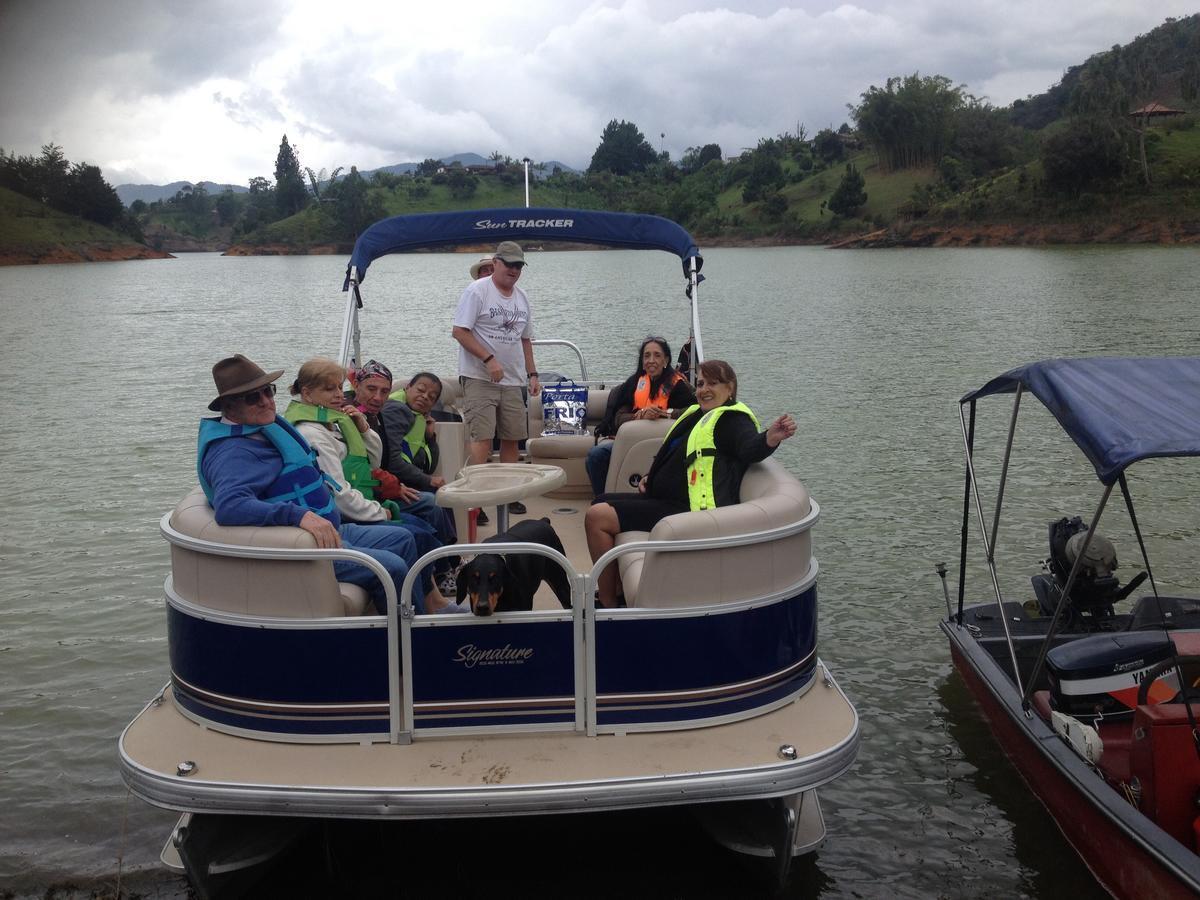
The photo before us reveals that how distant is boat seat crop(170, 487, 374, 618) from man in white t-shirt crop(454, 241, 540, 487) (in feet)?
10.3

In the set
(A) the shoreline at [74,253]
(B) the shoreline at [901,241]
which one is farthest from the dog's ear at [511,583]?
(A) the shoreline at [74,253]

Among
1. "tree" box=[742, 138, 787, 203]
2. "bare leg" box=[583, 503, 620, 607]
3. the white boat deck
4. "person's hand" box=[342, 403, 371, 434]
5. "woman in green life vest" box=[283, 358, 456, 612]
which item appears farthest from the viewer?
"tree" box=[742, 138, 787, 203]

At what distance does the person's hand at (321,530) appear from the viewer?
400 cm

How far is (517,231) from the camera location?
7992 millimetres

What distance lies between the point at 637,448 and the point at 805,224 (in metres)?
84.3

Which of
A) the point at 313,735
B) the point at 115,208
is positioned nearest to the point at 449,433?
the point at 313,735

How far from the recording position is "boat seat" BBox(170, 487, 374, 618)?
3.95 metres

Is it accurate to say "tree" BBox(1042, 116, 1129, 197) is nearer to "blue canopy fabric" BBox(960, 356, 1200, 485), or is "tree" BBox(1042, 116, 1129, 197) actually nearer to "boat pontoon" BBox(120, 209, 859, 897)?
"blue canopy fabric" BBox(960, 356, 1200, 485)

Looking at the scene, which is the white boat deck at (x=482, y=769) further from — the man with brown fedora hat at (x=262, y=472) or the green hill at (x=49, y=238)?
the green hill at (x=49, y=238)

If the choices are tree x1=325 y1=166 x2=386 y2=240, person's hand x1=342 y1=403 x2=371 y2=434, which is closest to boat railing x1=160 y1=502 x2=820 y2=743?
person's hand x1=342 y1=403 x2=371 y2=434

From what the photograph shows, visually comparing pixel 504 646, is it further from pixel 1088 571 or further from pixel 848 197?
pixel 848 197

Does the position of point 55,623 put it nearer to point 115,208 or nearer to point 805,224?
point 805,224

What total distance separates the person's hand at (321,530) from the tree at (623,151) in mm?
122534
